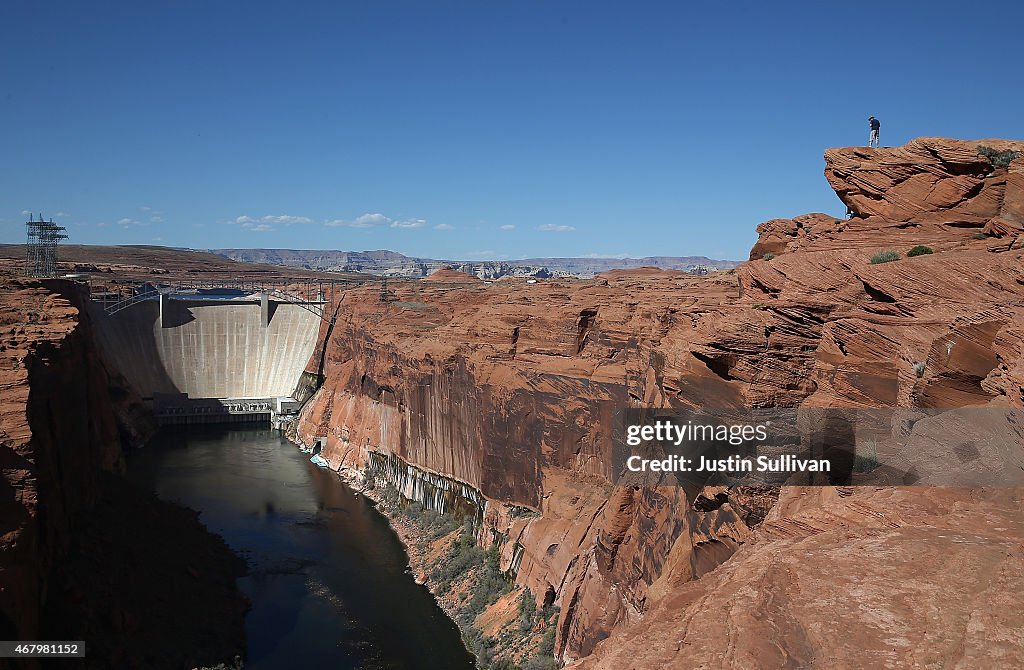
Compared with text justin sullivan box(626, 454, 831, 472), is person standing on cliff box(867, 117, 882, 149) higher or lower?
higher

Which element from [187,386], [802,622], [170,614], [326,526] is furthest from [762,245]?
[187,386]

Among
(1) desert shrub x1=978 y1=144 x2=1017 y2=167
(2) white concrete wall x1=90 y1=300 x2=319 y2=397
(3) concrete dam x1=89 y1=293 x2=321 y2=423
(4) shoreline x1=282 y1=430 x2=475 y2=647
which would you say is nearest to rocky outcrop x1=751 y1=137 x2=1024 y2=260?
(1) desert shrub x1=978 y1=144 x2=1017 y2=167

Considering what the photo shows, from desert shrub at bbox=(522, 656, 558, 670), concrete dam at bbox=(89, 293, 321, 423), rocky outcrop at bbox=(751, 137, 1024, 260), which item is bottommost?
desert shrub at bbox=(522, 656, 558, 670)

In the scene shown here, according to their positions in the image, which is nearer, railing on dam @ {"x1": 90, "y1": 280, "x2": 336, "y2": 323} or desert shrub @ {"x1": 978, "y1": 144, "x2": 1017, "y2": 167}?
desert shrub @ {"x1": 978, "y1": 144, "x2": 1017, "y2": 167}

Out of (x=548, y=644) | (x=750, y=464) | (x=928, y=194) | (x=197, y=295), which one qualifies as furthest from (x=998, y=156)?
(x=197, y=295)

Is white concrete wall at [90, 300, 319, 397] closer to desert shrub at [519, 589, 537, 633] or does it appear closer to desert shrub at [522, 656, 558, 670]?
desert shrub at [519, 589, 537, 633]

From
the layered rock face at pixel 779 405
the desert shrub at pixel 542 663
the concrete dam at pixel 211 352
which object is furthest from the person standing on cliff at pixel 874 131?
the concrete dam at pixel 211 352

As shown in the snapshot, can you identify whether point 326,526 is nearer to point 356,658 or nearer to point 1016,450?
point 356,658

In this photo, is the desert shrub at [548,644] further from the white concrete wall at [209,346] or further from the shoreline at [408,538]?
the white concrete wall at [209,346]
